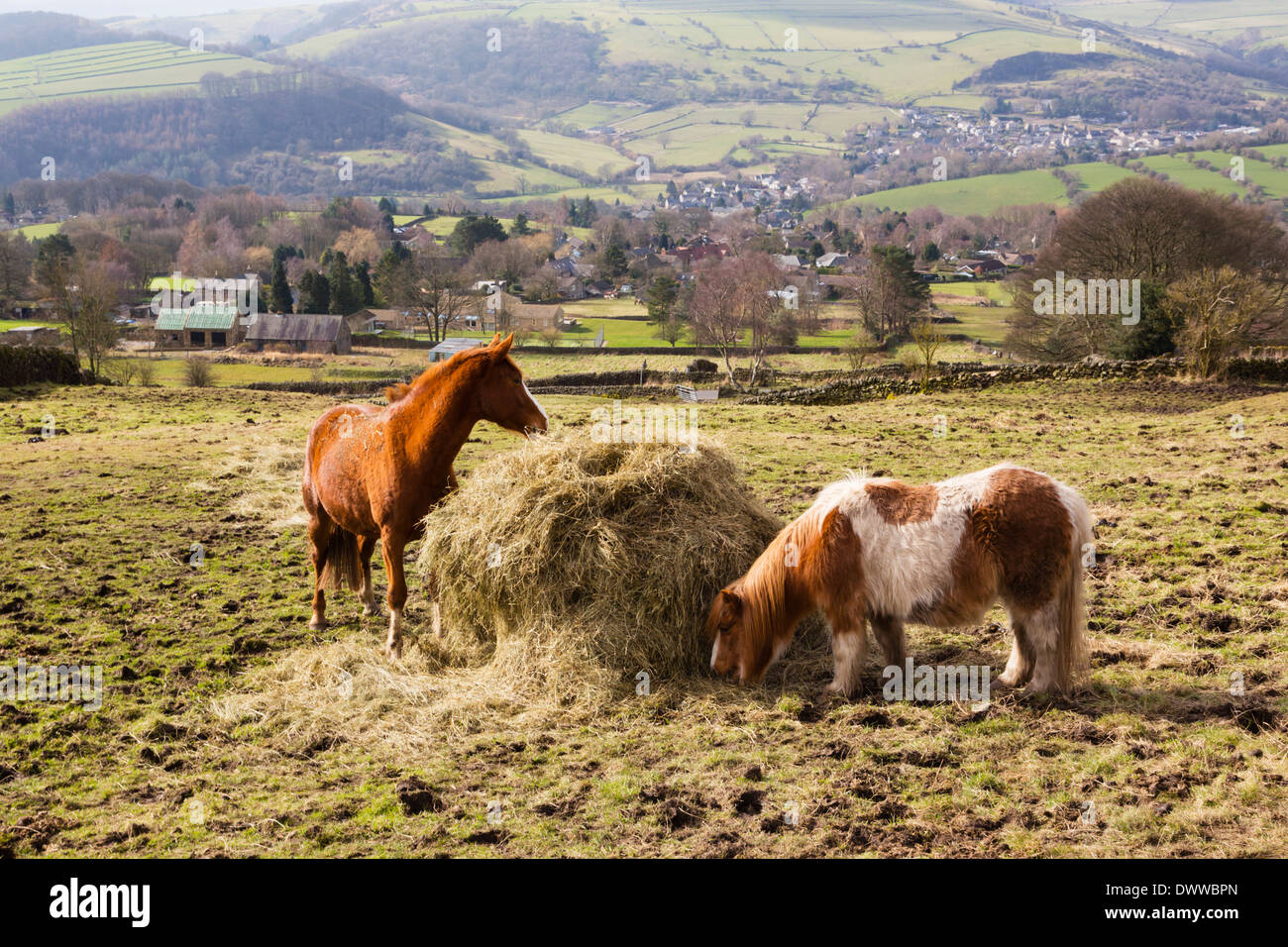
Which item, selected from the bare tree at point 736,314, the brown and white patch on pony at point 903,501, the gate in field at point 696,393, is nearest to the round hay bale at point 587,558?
the brown and white patch on pony at point 903,501

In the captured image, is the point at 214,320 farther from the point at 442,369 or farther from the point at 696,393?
the point at 442,369

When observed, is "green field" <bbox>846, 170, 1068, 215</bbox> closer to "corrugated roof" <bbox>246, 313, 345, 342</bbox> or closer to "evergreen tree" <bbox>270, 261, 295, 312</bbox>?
"evergreen tree" <bbox>270, 261, 295, 312</bbox>

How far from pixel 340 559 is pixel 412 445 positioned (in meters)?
2.16

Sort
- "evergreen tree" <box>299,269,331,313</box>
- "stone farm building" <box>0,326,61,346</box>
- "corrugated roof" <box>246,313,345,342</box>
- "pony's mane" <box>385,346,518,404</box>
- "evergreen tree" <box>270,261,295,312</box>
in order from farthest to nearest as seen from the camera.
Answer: "evergreen tree" <box>270,261,295,312</box> < "evergreen tree" <box>299,269,331,313</box> < "corrugated roof" <box>246,313,345,342</box> < "stone farm building" <box>0,326,61,346</box> < "pony's mane" <box>385,346,518,404</box>

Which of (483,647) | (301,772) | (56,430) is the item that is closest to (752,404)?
(56,430)

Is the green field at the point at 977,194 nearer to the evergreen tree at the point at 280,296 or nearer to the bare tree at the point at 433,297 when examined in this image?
the bare tree at the point at 433,297

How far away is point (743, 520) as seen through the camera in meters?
8.50

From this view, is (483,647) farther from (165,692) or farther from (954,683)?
(954,683)

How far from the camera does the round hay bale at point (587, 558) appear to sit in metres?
7.64

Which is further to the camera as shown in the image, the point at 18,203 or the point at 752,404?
the point at 18,203

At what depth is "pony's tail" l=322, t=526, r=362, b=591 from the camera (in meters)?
9.58

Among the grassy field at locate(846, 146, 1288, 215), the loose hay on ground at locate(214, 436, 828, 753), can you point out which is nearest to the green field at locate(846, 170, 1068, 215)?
the grassy field at locate(846, 146, 1288, 215)

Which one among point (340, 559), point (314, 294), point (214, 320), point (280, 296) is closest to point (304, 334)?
point (214, 320)
